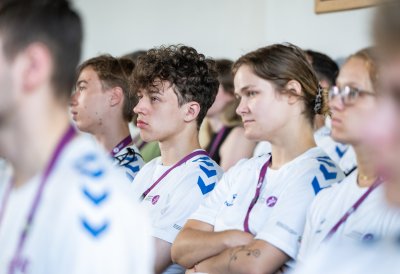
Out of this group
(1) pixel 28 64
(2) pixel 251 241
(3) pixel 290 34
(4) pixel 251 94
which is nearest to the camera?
(1) pixel 28 64

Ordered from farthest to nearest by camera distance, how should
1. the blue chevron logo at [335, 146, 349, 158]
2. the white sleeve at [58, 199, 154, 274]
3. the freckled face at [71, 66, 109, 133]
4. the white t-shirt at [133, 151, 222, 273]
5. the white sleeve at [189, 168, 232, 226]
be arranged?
the blue chevron logo at [335, 146, 349, 158]
the freckled face at [71, 66, 109, 133]
the white t-shirt at [133, 151, 222, 273]
the white sleeve at [189, 168, 232, 226]
the white sleeve at [58, 199, 154, 274]

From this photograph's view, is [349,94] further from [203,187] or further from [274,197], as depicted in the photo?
[203,187]

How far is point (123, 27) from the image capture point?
6.21 m

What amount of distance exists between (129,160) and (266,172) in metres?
0.94

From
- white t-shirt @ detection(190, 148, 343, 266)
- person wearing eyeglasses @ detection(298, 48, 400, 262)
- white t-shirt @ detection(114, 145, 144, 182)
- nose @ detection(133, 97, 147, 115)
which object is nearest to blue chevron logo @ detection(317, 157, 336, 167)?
white t-shirt @ detection(190, 148, 343, 266)

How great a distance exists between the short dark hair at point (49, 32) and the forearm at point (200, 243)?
1.19m

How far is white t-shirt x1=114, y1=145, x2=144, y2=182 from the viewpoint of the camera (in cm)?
346

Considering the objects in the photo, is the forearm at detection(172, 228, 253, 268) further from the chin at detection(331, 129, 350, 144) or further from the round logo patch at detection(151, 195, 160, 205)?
the chin at detection(331, 129, 350, 144)

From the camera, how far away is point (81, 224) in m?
1.35

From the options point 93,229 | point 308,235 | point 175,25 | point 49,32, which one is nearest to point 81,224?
point 93,229

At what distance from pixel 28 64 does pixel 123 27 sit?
4807 mm

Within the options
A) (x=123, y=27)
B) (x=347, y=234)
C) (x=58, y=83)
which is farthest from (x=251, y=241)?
(x=123, y=27)

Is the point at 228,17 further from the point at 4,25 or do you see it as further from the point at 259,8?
the point at 4,25

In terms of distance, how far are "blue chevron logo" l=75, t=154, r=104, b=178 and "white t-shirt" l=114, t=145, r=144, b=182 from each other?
2.01m
